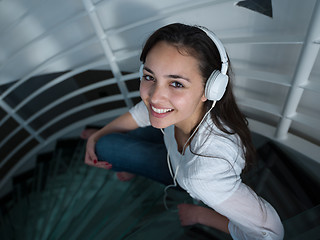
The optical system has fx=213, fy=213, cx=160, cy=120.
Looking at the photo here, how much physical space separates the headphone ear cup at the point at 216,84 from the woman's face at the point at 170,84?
39 millimetres

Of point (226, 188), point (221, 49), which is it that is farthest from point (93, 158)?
point (221, 49)

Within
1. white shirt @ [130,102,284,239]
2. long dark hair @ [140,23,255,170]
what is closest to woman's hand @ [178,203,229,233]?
white shirt @ [130,102,284,239]

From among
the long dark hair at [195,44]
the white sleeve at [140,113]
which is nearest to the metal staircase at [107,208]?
the white sleeve at [140,113]

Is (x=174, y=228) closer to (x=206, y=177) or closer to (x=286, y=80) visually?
(x=206, y=177)

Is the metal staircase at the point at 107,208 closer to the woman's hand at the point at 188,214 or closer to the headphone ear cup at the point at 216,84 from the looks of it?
the woman's hand at the point at 188,214

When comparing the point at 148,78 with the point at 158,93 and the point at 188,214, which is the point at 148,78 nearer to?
the point at 158,93

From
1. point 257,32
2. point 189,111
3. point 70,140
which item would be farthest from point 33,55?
point 257,32

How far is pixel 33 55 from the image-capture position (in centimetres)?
145

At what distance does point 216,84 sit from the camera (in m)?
0.67

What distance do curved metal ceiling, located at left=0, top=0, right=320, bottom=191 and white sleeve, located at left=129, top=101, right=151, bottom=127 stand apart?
288mm

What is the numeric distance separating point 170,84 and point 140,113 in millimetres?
485

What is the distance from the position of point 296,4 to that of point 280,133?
0.64m

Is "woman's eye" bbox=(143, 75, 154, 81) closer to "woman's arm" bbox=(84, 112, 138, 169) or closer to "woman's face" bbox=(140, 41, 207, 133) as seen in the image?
"woman's face" bbox=(140, 41, 207, 133)

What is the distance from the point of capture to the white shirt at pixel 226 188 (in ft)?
2.22
